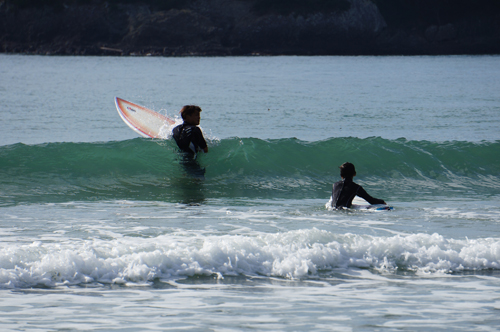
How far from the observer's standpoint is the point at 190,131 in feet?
34.6

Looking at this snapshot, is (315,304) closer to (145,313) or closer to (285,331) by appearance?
(285,331)

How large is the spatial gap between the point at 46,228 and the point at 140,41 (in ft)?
339

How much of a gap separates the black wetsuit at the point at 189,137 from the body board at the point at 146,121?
2973 mm

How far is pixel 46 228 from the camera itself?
7.81m

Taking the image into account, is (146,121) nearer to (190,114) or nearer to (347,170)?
(190,114)

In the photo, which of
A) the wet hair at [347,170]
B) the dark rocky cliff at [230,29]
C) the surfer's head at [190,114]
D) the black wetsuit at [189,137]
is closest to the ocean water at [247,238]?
the wet hair at [347,170]

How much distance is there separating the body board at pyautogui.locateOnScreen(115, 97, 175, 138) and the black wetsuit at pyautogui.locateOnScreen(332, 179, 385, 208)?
5.71 metres

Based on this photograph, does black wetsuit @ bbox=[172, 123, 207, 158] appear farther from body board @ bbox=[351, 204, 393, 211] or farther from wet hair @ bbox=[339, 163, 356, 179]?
body board @ bbox=[351, 204, 393, 211]

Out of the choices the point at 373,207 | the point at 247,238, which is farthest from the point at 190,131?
the point at 247,238

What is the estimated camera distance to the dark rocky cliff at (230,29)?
108 meters

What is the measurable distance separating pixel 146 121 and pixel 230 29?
3835 inches

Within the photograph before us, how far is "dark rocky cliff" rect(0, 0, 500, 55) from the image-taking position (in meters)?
108

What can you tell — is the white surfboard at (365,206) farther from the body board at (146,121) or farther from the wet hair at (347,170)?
the body board at (146,121)

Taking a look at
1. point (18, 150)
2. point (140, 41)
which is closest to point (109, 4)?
point (140, 41)
